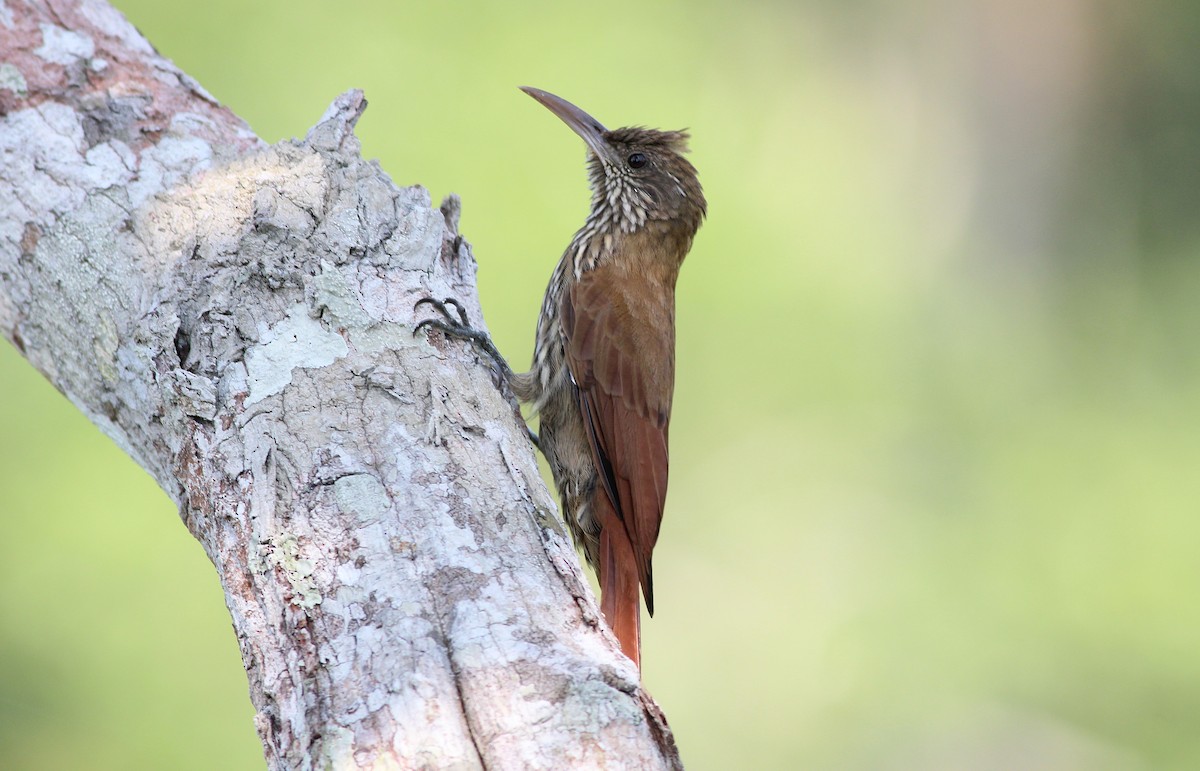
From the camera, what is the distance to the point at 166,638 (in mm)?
4445

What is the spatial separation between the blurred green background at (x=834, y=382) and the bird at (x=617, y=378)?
208cm

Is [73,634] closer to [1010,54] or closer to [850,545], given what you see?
[850,545]

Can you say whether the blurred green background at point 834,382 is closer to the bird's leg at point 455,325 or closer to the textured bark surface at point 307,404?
the textured bark surface at point 307,404

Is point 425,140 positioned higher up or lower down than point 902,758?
higher up

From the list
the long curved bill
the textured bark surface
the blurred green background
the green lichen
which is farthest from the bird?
the blurred green background

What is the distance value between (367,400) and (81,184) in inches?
34.4

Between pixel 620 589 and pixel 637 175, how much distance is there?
122cm

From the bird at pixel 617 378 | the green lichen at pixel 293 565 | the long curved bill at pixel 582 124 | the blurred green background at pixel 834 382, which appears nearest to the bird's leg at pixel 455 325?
the bird at pixel 617 378

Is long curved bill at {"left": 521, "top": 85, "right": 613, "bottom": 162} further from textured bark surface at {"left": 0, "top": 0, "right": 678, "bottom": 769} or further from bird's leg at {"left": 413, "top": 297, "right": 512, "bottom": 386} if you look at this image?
bird's leg at {"left": 413, "top": 297, "right": 512, "bottom": 386}

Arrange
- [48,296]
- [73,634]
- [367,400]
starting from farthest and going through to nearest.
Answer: [73,634]
[48,296]
[367,400]

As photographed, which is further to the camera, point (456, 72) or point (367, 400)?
point (456, 72)

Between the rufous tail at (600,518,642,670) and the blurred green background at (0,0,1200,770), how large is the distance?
7.90ft

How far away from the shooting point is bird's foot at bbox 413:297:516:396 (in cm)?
210

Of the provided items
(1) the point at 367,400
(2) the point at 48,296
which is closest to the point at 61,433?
(2) the point at 48,296
